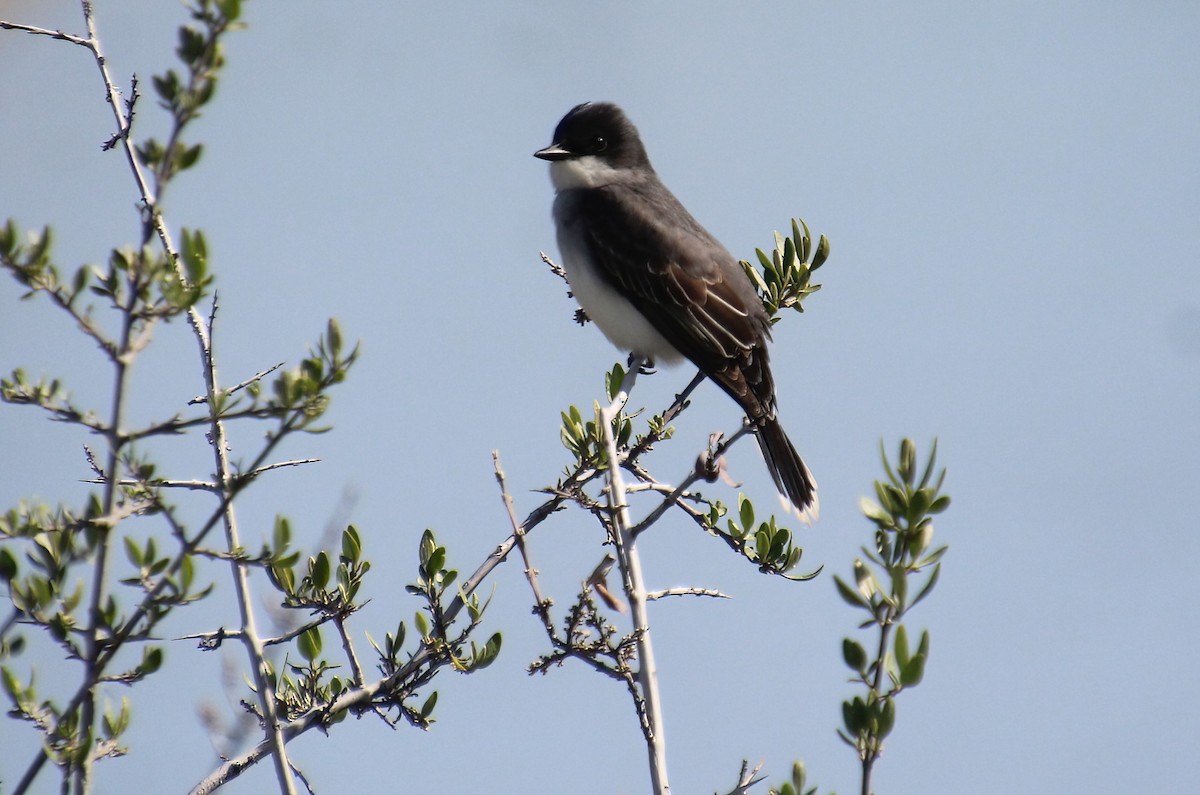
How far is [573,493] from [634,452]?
761 millimetres

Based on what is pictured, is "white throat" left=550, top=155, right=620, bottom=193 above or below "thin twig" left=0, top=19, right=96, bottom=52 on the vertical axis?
above

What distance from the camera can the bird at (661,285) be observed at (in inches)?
266

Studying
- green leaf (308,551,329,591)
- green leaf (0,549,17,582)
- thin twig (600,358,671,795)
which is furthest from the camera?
green leaf (308,551,329,591)

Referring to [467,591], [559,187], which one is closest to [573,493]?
[467,591]

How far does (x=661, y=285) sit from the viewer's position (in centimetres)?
706

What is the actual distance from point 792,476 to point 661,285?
1249mm

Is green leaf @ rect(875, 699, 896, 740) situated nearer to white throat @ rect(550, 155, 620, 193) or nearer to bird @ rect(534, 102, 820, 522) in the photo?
bird @ rect(534, 102, 820, 522)

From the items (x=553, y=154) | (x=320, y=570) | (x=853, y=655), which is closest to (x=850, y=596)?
(x=853, y=655)

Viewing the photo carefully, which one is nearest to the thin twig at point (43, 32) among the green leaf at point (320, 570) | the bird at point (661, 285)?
the green leaf at point (320, 570)

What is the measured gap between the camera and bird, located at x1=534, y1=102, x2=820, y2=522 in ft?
22.1

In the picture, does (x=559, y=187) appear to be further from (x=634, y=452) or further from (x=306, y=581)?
(x=306, y=581)

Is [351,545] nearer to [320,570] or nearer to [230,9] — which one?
[320,570]

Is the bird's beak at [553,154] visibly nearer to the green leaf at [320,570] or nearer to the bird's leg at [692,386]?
the bird's leg at [692,386]

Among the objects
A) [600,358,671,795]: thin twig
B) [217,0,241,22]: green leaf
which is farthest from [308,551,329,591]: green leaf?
[217,0,241,22]: green leaf
